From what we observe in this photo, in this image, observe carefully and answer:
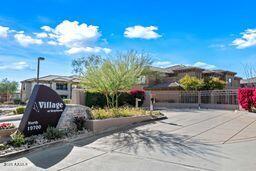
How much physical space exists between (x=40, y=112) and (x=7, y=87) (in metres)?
55.8

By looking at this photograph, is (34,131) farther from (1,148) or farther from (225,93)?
(225,93)

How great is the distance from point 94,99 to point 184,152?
16.6 metres

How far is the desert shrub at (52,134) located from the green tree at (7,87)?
2172 inches

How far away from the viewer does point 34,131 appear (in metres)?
9.66

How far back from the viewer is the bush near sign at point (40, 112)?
373 inches

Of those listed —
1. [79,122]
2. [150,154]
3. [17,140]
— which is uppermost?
[79,122]

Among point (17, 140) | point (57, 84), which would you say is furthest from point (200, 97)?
point (57, 84)

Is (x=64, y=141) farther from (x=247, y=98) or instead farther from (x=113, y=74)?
(x=247, y=98)

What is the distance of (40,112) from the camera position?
32.9 ft

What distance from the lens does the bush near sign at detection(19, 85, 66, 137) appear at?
948 cm

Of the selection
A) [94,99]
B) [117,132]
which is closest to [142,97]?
[94,99]

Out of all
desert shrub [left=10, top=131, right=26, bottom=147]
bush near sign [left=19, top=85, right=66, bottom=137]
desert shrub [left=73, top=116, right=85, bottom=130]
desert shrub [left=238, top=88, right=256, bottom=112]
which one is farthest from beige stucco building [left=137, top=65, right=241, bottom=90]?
desert shrub [left=10, top=131, right=26, bottom=147]

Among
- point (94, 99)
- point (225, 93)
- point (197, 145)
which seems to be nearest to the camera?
point (197, 145)

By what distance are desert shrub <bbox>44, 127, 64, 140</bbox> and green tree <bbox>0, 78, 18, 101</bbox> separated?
181 ft
